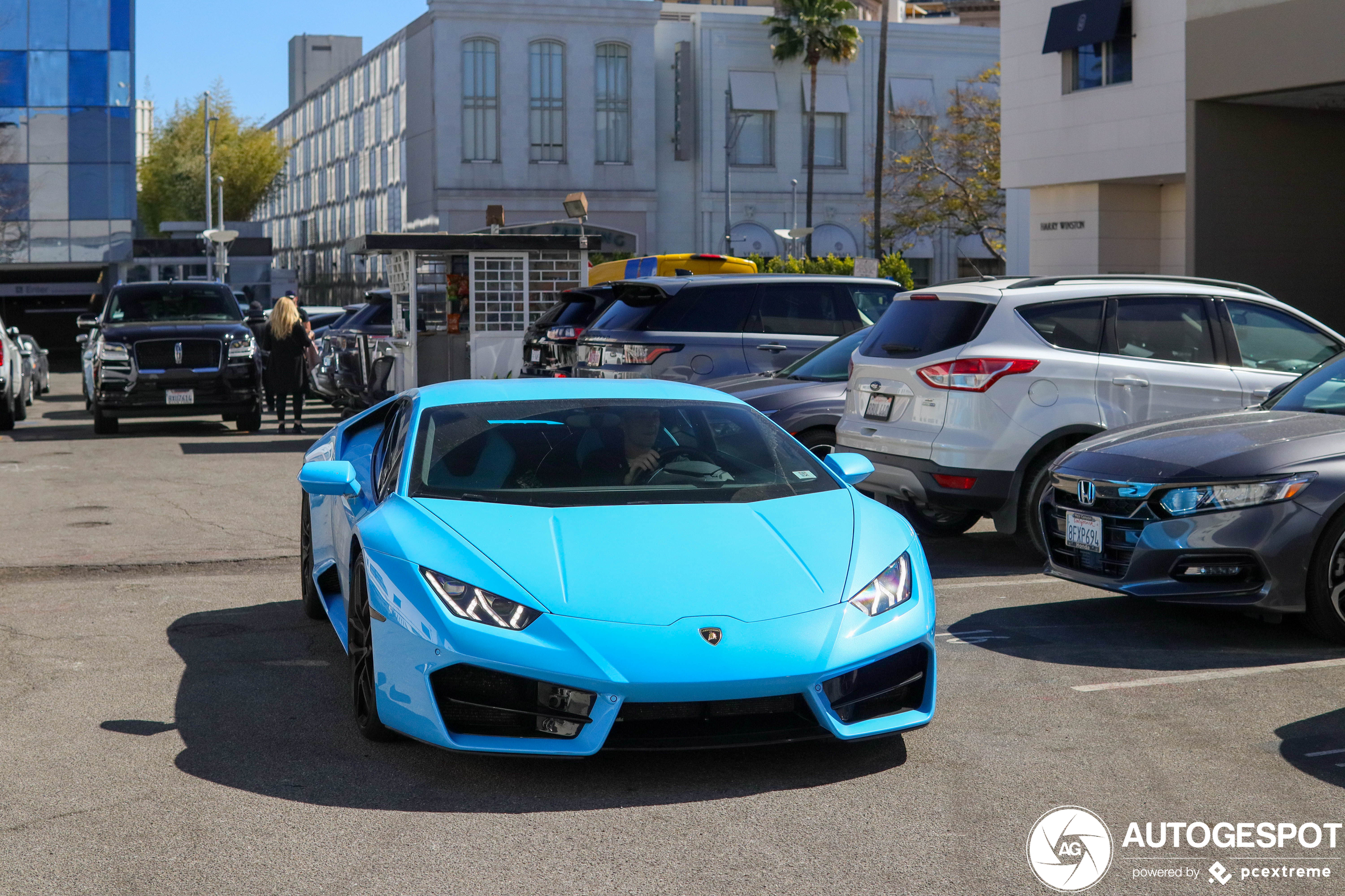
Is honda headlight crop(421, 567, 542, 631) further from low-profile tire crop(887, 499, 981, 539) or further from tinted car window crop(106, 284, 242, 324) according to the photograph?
tinted car window crop(106, 284, 242, 324)

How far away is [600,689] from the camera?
4602 mm

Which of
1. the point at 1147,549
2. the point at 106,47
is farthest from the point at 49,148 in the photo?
the point at 1147,549

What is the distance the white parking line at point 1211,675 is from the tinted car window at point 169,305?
1648 centimetres

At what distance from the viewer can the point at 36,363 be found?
27.8 metres

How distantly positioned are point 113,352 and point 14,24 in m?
37.2

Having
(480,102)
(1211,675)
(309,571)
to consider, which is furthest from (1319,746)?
(480,102)

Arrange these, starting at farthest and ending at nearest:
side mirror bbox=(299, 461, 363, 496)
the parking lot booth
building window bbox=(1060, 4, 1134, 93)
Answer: building window bbox=(1060, 4, 1134, 93)
the parking lot booth
side mirror bbox=(299, 461, 363, 496)

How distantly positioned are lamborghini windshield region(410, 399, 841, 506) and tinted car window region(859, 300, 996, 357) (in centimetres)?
311

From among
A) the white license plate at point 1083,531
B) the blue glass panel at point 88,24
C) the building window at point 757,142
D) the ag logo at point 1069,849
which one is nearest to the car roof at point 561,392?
the white license plate at point 1083,531

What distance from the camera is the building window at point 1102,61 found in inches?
1192

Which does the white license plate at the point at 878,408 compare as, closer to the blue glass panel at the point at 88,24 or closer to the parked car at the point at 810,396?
the parked car at the point at 810,396

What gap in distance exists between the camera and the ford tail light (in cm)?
888

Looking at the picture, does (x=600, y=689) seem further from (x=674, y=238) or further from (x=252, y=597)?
(x=674, y=238)

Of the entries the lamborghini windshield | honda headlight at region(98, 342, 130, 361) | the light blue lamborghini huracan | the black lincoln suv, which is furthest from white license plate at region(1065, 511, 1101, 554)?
honda headlight at region(98, 342, 130, 361)
